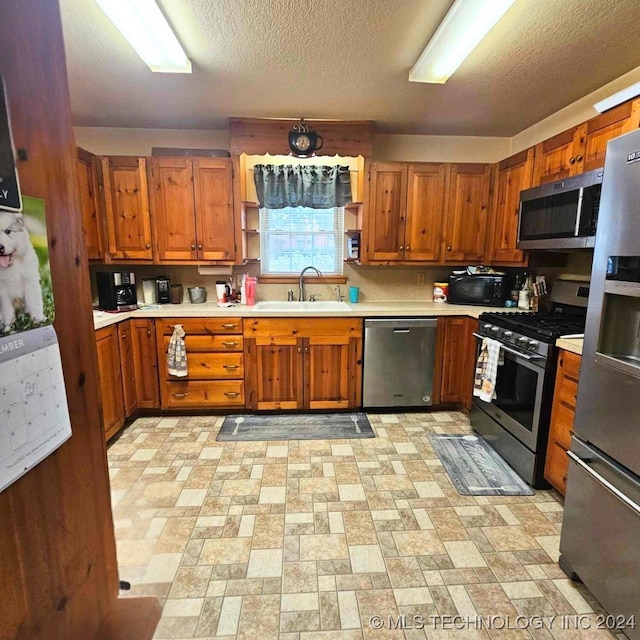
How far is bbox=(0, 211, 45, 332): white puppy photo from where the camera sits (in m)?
0.48

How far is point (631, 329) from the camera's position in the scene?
1.42m

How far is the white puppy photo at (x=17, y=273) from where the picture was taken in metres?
0.48

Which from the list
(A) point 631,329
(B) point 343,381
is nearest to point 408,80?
(A) point 631,329

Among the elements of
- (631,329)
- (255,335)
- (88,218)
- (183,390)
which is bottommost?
(183,390)

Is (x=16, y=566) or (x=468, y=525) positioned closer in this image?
(x=16, y=566)

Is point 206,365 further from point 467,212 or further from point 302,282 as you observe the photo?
point 467,212

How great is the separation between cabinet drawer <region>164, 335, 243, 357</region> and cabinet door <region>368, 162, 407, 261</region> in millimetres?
1428

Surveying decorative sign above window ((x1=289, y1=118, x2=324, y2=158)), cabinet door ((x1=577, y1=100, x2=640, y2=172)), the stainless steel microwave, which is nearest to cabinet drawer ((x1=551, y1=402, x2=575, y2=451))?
the stainless steel microwave

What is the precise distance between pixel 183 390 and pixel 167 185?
1.78 metres

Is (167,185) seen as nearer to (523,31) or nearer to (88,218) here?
(88,218)

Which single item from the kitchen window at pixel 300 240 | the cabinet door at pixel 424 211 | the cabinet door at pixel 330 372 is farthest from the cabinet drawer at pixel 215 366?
the cabinet door at pixel 424 211

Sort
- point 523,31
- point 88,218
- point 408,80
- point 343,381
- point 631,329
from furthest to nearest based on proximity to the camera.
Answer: point 343,381 → point 88,218 → point 408,80 → point 523,31 → point 631,329

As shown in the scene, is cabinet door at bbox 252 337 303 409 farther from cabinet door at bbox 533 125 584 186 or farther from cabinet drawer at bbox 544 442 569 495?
cabinet door at bbox 533 125 584 186

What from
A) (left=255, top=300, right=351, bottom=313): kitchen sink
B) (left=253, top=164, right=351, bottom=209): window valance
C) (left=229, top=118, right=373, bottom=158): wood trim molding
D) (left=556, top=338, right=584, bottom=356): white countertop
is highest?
(left=229, top=118, right=373, bottom=158): wood trim molding
